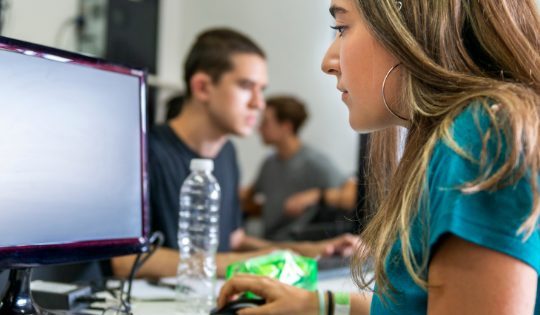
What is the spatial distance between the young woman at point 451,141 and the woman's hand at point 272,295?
18cm

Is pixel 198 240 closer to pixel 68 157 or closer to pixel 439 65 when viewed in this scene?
pixel 68 157

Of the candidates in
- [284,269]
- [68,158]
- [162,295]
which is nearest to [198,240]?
[162,295]

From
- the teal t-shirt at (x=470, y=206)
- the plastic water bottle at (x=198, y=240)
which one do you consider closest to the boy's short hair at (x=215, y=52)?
the plastic water bottle at (x=198, y=240)

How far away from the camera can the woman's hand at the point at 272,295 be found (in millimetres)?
1107

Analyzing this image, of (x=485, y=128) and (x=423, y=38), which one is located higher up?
(x=423, y=38)

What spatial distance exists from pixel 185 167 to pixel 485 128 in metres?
1.34

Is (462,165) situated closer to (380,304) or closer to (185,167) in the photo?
(380,304)

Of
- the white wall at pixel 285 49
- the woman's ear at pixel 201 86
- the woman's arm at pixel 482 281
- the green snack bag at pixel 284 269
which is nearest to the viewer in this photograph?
the woman's arm at pixel 482 281

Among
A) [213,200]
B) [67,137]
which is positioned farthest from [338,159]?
[67,137]

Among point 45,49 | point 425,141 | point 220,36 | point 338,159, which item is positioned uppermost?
point 220,36

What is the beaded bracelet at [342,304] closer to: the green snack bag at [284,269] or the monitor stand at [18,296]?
the green snack bag at [284,269]

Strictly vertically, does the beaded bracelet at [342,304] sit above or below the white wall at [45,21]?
below

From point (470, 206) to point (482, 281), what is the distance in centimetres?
8

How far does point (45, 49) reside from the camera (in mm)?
977
